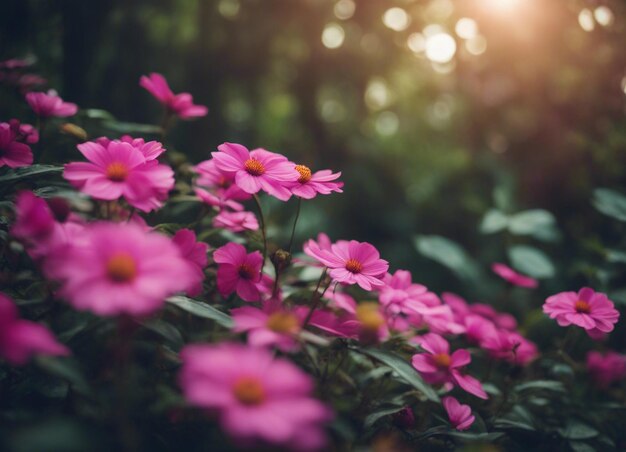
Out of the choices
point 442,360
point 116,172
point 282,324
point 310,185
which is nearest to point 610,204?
point 442,360

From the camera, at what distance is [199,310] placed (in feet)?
1.68

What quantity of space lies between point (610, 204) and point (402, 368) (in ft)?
2.31

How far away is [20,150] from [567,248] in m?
1.57

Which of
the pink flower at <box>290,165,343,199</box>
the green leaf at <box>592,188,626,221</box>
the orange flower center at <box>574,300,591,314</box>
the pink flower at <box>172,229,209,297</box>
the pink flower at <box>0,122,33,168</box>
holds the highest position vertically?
the green leaf at <box>592,188,626,221</box>

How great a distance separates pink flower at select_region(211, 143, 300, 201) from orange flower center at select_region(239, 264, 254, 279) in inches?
4.2

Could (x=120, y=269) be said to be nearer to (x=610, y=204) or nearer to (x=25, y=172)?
(x=25, y=172)

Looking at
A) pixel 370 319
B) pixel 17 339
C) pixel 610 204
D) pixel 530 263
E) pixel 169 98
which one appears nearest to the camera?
pixel 17 339

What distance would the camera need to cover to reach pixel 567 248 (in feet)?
5.12

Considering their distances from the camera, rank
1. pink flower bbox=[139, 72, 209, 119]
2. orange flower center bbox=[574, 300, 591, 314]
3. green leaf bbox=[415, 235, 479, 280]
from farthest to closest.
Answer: green leaf bbox=[415, 235, 479, 280]
pink flower bbox=[139, 72, 209, 119]
orange flower center bbox=[574, 300, 591, 314]

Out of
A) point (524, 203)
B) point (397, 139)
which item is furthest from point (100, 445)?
point (397, 139)

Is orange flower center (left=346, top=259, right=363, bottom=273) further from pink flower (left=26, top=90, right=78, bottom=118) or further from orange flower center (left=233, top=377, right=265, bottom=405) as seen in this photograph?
pink flower (left=26, top=90, right=78, bottom=118)

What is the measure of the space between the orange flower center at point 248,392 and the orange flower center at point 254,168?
1.03 ft

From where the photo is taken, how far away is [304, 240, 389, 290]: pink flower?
576 mm

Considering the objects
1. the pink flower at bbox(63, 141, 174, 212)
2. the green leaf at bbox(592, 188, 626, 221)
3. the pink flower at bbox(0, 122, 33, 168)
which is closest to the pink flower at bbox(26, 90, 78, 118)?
the pink flower at bbox(0, 122, 33, 168)
